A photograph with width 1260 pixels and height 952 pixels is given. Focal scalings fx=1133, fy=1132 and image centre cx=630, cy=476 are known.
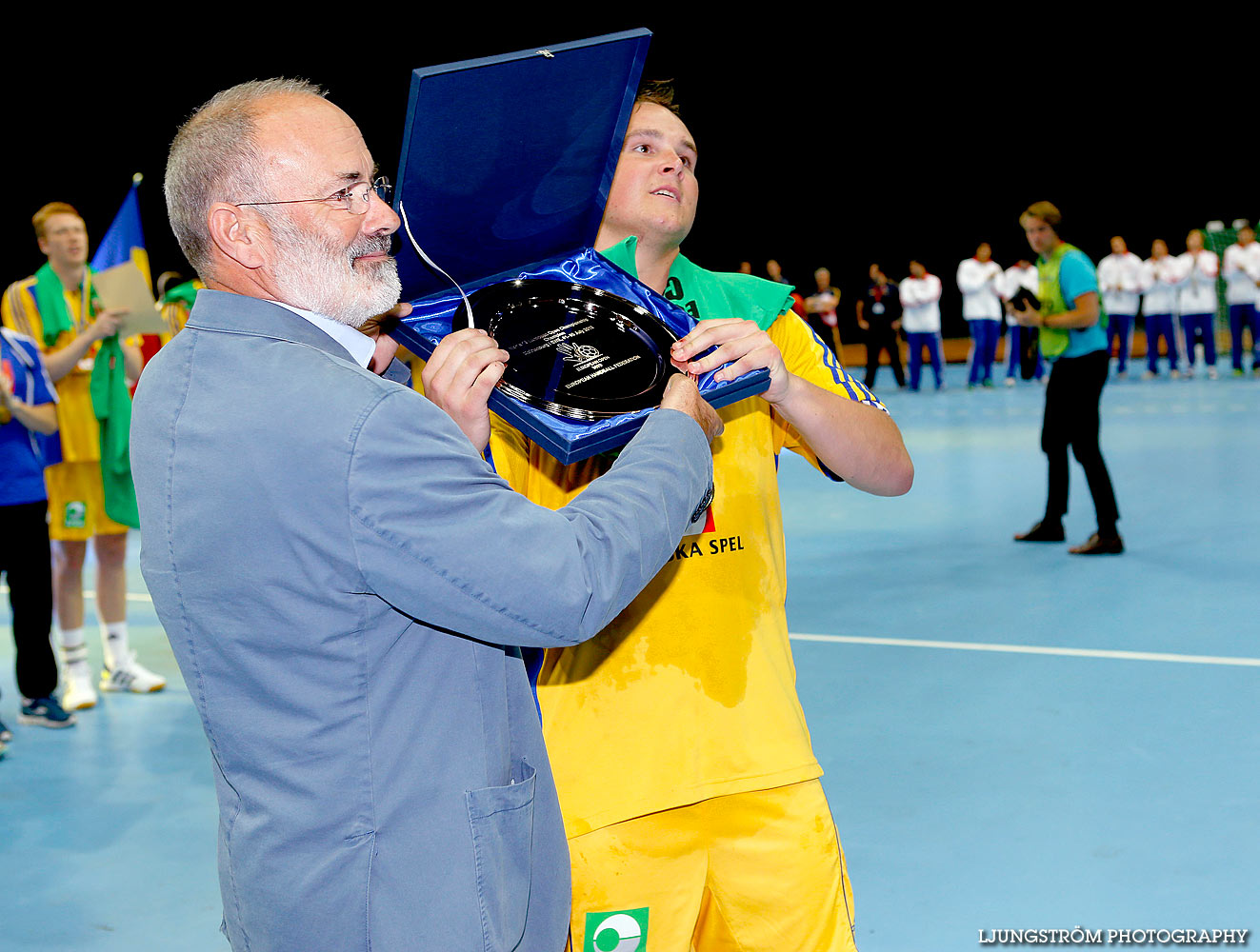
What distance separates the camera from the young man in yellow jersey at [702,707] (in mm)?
1617

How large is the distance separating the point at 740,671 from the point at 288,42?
36.3 feet

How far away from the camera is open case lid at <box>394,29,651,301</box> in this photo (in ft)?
4.25

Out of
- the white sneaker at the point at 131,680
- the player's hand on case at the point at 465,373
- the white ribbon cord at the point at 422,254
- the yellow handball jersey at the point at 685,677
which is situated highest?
the white ribbon cord at the point at 422,254

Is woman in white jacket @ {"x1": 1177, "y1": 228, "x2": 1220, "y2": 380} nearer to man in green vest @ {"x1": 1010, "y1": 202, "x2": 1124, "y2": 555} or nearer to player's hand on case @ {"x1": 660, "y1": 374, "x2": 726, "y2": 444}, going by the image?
man in green vest @ {"x1": 1010, "y1": 202, "x2": 1124, "y2": 555}

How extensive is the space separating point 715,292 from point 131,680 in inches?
162

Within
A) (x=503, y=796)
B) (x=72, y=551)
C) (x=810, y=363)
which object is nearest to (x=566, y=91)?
(x=810, y=363)

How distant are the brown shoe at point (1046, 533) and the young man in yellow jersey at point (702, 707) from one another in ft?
16.6

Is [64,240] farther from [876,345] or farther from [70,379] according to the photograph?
[876,345]

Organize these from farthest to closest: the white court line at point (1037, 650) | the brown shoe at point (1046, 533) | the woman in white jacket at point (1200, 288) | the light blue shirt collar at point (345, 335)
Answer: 1. the woman in white jacket at point (1200, 288)
2. the brown shoe at point (1046, 533)
3. the white court line at point (1037, 650)
4. the light blue shirt collar at point (345, 335)

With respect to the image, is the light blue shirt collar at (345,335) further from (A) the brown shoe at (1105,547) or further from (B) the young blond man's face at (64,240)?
(A) the brown shoe at (1105,547)

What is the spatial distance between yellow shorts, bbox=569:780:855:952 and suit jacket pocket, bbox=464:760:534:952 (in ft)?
1.29

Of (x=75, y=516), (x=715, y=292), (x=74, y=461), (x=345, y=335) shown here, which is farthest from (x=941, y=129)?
(x=345, y=335)

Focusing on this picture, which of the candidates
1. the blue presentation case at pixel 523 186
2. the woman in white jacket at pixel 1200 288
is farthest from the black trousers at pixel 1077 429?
the woman in white jacket at pixel 1200 288

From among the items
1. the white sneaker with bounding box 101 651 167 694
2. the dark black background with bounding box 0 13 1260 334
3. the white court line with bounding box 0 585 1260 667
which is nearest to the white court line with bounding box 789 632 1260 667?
the white court line with bounding box 0 585 1260 667
